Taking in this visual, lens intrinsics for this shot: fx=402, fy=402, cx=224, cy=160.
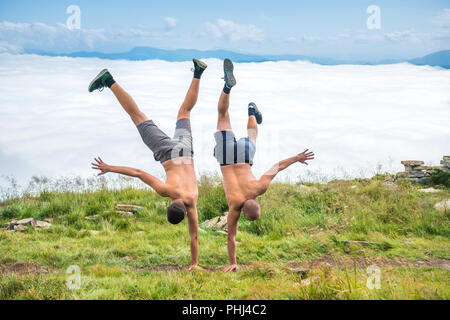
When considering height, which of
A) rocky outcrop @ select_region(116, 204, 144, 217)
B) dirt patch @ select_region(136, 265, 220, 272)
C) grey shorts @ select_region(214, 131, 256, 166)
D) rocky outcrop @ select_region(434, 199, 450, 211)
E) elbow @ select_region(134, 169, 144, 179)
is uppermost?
grey shorts @ select_region(214, 131, 256, 166)

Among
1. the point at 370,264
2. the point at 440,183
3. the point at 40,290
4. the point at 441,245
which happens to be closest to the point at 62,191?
the point at 40,290

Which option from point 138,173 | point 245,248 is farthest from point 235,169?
point 245,248

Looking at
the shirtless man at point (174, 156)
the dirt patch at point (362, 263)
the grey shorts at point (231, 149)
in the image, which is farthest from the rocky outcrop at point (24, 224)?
the grey shorts at point (231, 149)

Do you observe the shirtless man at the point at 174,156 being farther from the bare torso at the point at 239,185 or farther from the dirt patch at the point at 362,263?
the dirt patch at the point at 362,263

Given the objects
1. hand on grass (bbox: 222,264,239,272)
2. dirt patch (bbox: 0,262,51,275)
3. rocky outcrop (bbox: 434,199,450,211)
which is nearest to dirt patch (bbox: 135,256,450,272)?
hand on grass (bbox: 222,264,239,272)

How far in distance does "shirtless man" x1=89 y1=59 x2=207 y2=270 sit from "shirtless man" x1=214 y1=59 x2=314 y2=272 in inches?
22.0

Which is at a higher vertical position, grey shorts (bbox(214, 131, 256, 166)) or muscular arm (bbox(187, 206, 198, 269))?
grey shorts (bbox(214, 131, 256, 166))

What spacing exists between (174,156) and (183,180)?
1.76 feet

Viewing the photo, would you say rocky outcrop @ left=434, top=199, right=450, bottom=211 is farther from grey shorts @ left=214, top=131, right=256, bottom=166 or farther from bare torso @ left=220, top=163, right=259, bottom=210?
bare torso @ left=220, top=163, right=259, bottom=210

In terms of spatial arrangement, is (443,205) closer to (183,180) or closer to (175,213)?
(183,180)

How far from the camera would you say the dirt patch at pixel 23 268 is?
715 cm

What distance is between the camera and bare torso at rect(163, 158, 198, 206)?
22.2 ft

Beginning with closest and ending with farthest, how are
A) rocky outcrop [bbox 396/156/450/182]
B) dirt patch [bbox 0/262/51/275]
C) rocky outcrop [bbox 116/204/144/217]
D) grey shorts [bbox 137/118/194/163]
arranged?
1. dirt patch [bbox 0/262/51/275]
2. grey shorts [bbox 137/118/194/163]
3. rocky outcrop [bbox 116/204/144/217]
4. rocky outcrop [bbox 396/156/450/182]

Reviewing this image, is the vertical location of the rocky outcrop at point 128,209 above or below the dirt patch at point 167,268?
above
